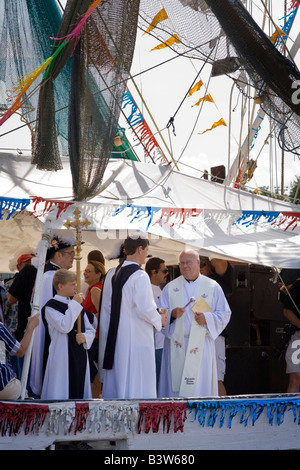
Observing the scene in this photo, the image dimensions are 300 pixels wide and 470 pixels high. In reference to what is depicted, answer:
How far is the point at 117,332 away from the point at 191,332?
0.80 meters

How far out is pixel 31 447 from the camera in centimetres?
600

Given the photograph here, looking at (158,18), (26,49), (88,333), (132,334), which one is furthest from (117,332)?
(26,49)

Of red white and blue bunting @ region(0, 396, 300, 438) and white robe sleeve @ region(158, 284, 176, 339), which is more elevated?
white robe sleeve @ region(158, 284, 176, 339)

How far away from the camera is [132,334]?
679 centimetres

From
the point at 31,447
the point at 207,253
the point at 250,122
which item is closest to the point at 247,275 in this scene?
the point at 207,253

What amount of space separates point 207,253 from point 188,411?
6.09 ft

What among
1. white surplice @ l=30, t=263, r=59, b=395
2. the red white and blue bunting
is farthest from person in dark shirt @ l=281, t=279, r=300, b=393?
white surplice @ l=30, t=263, r=59, b=395

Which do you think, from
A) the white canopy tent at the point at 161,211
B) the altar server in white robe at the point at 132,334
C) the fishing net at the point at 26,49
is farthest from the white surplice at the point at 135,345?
the fishing net at the point at 26,49

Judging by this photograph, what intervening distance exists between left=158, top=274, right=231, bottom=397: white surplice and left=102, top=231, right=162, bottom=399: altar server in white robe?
505 mm

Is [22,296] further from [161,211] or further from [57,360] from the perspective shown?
[161,211]

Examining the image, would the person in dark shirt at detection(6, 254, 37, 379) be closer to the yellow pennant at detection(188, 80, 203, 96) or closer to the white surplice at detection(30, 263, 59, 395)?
the white surplice at detection(30, 263, 59, 395)

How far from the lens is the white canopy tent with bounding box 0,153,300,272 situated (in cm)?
722

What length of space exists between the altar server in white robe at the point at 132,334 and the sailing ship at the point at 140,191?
50 cm

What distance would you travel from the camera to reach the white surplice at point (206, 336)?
23.6 feet
